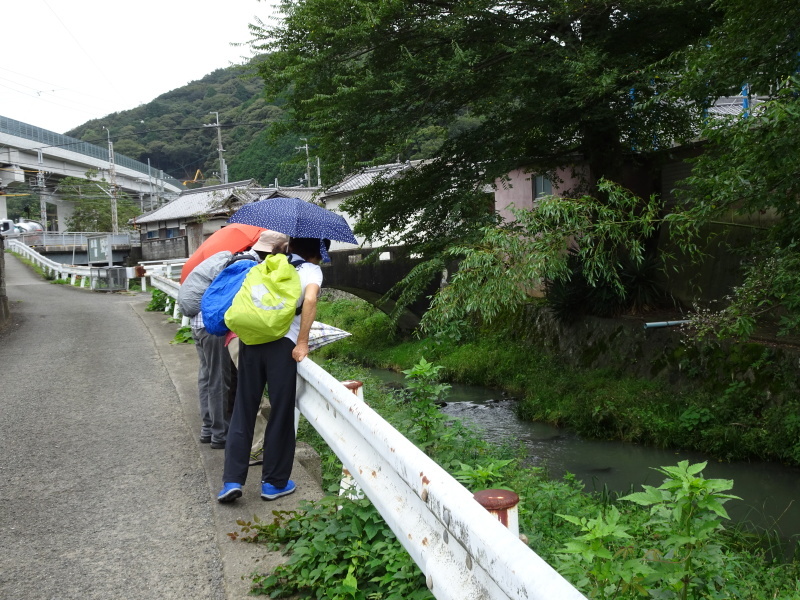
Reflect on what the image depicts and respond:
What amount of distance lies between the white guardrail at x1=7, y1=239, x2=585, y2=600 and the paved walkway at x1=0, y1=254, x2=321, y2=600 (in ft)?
2.53

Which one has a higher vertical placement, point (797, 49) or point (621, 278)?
point (797, 49)

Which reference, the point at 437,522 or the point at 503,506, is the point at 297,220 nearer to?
the point at 437,522

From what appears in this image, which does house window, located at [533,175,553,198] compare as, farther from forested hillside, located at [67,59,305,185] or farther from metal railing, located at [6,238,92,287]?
forested hillside, located at [67,59,305,185]

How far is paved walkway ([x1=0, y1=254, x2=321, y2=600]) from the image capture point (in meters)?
3.25

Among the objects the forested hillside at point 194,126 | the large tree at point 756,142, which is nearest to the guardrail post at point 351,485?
the large tree at point 756,142

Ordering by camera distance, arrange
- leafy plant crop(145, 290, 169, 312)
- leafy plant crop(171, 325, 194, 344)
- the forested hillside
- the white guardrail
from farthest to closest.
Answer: the forested hillside
leafy plant crop(145, 290, 169, 312)
leafy plant crop(171, 325, 194, 344)
the white guardrail

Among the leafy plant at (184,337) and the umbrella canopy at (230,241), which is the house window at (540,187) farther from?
the umbrella canopy at (230,241)

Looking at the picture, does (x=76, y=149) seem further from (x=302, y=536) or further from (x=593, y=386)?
(x=302, y=536)

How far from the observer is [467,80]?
1163 centimetres

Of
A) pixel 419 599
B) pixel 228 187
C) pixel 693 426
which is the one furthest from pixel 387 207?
pixel 228 187

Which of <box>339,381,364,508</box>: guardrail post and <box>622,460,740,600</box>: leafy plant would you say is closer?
<box>622,460,740,600</box>: leafy plant

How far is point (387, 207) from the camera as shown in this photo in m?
13.5

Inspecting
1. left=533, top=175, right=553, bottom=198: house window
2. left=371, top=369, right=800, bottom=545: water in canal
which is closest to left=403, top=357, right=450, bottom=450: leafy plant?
left=371, top=369, right=800, bottom=545: water in canal

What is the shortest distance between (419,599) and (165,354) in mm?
8020
